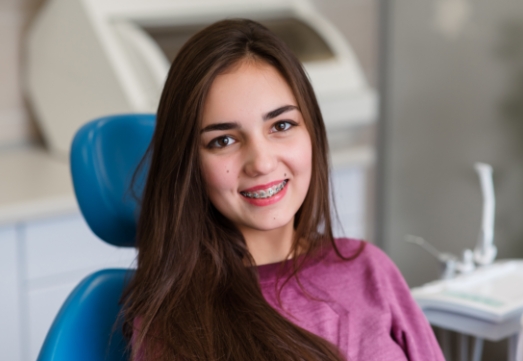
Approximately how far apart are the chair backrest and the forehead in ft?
1.09

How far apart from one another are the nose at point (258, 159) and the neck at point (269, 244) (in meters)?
0.16

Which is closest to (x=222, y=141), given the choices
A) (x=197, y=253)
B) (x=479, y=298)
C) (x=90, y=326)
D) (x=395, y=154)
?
(x=197, y=253)

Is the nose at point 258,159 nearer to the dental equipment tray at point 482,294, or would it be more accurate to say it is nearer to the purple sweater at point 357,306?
the purple sweater at point 357,306

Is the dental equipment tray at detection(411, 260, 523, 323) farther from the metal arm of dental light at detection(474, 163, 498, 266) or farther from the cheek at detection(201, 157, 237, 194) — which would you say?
the cheek at detection(201, 157, 237, 194)

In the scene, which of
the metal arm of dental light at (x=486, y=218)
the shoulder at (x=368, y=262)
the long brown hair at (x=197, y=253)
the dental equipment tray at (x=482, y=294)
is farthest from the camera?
the metal arm of dental light at (x=486, y=218)

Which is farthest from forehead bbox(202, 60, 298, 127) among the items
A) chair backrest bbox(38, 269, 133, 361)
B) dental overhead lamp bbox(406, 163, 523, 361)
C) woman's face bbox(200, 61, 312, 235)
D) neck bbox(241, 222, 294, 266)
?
dental overhead lamp bbox(406, 163, 523, 361)

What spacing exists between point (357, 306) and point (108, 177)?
477 mm

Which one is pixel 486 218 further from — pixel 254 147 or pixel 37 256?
pixel 37 256

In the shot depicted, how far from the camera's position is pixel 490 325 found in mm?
1493

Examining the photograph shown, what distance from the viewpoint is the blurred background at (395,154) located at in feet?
6.45

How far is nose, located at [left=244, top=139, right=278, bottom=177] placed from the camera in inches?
43.9

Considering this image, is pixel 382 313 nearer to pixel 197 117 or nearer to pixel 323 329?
pixel 323 329

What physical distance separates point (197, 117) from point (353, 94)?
141 cm

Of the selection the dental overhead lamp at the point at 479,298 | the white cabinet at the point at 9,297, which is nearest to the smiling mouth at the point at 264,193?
the dental overhead lamp at the point at 479,298
